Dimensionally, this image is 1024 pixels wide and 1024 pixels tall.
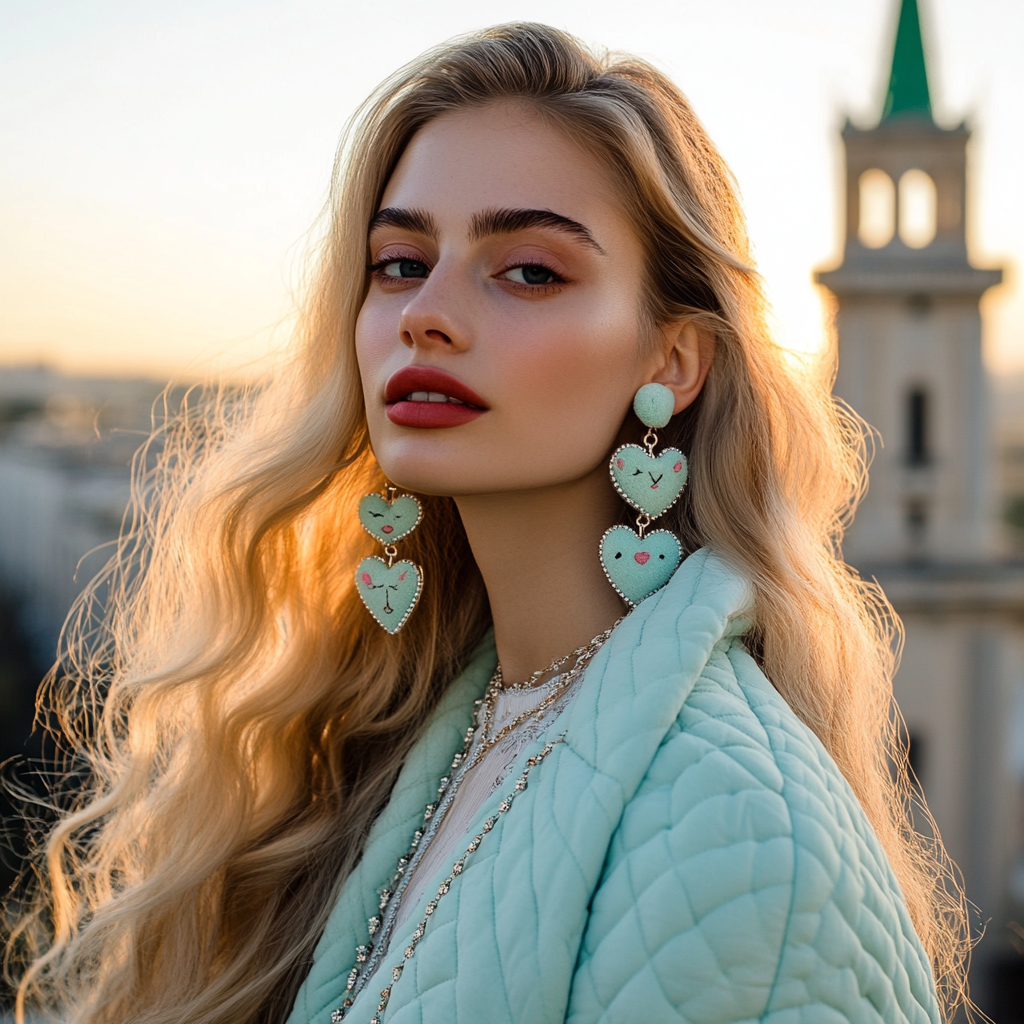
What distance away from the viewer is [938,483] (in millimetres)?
24984

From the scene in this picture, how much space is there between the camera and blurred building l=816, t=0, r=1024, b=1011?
2403 centimetres

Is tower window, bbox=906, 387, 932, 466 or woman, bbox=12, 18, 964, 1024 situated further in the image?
tower window, bbox=906, 387, 932, 466

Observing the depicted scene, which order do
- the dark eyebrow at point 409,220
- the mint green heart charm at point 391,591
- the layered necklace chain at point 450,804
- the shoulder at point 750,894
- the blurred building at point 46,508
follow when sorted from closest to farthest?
the shoulder at point 750,894
the layered necklace chain at point 450,804
the dark eyebrow at point 409,220
the mint green heart charm at point 391,591
the blurred building at point 46,508

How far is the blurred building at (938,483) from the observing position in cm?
2403

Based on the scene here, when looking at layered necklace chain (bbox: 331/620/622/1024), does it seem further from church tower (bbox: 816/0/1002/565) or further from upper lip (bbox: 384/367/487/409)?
church tower (bbox: 816/0/1002/565)

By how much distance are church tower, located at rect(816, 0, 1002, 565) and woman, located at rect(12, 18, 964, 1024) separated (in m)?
22.8

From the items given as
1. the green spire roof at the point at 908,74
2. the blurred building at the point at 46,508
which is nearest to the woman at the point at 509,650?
the blurred building at the point at 46,508

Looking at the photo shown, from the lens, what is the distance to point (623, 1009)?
1317mm

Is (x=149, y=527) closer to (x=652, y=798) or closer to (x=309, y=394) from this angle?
(x=309, y=394)

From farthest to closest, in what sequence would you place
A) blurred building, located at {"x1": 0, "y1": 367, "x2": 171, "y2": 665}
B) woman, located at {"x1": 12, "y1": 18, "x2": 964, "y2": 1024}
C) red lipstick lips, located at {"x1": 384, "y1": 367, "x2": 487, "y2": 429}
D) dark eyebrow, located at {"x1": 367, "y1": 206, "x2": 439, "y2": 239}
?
blurred building, located at {"x1": 0, "y1": 367, "x2": 171, "y2": 665} < dark eyebrow, located at {"x1": 367, "y1": 206, "x2": 439, "y2": 239} < red lipstick lips, located at {"x1": 384, "y1": 367, "x2": 487, "y2": 429} < woman, located at {"x1": 12, "y1": 18, "x2": 964, "y2": 1024}

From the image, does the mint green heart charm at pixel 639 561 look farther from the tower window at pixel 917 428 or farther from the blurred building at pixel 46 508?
the tower window at pixel 917 428

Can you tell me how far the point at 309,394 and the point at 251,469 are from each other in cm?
22

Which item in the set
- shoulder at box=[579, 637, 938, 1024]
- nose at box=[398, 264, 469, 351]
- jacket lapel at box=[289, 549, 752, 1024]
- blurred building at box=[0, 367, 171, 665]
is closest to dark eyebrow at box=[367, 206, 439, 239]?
nose at box=[398, 264, 469, 351]

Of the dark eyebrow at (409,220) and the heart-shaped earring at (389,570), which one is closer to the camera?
the dark eyebrow at (409,220)
